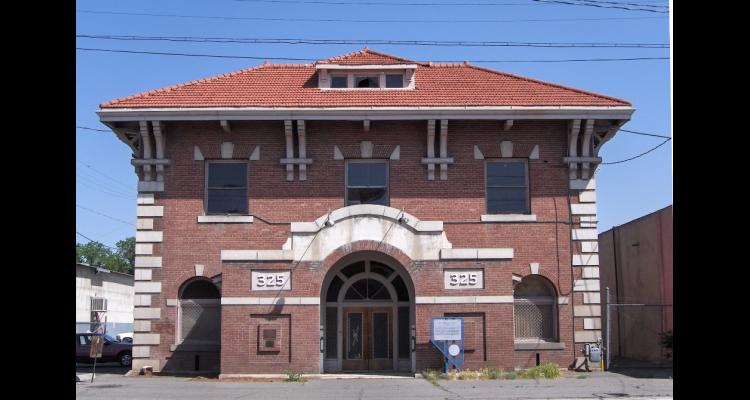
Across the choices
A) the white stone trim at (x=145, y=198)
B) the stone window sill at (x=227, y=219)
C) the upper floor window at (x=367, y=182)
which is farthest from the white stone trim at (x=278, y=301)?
the white stone trim at (x=145, y=198)

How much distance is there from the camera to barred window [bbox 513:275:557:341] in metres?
22.2

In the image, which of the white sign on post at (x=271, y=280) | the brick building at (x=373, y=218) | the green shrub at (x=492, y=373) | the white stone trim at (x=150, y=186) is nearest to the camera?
the green shrub at (x=492, y=373)

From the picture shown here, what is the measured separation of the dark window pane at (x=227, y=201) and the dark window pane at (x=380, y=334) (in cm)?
493

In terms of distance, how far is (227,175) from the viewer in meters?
22.6

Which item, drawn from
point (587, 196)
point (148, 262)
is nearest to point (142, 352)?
point (148, 262)

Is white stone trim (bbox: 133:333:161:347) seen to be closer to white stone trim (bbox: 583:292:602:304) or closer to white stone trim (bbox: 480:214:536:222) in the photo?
white stone trim (bbox: 480:214:536:222)

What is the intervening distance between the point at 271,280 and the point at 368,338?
327 centimetres

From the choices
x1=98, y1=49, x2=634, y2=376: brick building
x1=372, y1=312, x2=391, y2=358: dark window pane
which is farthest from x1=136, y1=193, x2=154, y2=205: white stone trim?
x1=372, y1=312, x2=391, y2=358: dark window pane

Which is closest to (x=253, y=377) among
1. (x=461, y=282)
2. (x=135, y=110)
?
(x=461, y=282)

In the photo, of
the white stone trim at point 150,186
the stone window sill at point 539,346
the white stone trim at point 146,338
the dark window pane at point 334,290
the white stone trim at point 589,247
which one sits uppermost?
the white stone trim at point 150,186

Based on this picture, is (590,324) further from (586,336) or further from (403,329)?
(403,329)

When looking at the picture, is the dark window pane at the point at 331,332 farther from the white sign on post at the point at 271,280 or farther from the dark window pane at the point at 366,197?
the dark window pane at the point at 366,197

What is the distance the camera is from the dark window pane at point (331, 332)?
22.2 metres
